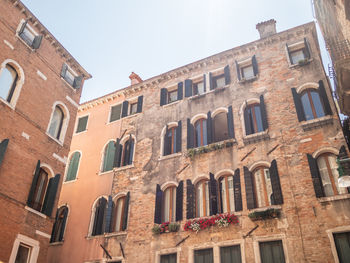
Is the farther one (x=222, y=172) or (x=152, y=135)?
(x=152, y=135)

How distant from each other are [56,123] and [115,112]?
208 inches

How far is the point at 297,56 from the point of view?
1697 centimetres

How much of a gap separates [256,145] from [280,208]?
9.99ft

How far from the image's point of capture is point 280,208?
13.2 meters

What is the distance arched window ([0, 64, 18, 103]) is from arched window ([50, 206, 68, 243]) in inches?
294

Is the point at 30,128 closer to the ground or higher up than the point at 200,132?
closer to the ground

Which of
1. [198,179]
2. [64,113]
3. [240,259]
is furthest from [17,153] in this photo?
[240,259]

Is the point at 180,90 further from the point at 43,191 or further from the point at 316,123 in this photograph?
the point at 43,191

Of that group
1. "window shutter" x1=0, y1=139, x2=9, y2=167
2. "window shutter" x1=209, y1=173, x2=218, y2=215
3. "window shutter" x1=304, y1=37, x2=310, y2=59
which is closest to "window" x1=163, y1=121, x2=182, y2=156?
"window shutter" x1=209, y1=173, x2=218, y2=215

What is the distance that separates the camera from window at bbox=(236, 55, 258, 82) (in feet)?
57.6

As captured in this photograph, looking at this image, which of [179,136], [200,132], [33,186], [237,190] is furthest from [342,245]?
[33,186]

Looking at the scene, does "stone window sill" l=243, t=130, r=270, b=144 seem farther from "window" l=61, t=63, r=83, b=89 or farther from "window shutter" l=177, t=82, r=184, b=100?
"window" l=61, t=63, r=83, b=89

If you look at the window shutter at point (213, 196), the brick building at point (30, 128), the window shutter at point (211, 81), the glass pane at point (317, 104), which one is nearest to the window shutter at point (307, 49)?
the glass pane at point (317, 104)

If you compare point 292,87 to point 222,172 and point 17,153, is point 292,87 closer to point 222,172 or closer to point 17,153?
point 222,172
